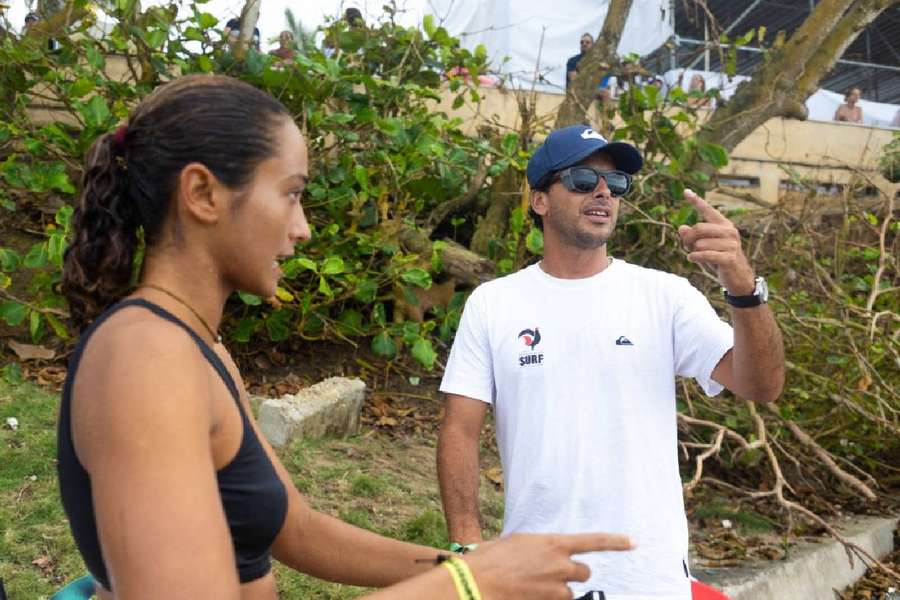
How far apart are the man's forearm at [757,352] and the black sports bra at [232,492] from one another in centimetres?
150

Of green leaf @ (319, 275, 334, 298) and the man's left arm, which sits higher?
the man's left arm

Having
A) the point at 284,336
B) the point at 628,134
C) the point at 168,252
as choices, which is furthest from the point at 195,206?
the point at 628,134

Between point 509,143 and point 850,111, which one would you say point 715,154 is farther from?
point 850,111

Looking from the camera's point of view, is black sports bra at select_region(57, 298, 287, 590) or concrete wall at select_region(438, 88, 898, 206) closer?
black sports bra at select_region(57, 298, 287, 590)

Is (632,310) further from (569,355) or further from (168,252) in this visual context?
(168,252)

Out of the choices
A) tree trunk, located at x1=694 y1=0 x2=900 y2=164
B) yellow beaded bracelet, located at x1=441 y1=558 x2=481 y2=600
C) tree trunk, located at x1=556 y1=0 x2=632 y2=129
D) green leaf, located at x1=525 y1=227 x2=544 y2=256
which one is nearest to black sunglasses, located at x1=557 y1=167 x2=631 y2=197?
yellow beaded bracelet, located at x1=441 y1=558 x2=481 y2=600

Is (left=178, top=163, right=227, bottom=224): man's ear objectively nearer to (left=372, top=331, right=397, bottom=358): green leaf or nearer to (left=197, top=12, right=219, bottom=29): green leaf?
(left=372, top=331, right=397, bottom=358): green leaf

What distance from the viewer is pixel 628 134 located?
653cm

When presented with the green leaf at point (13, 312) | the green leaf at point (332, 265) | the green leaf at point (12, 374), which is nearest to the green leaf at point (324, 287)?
the green leaf at point (332, 265)

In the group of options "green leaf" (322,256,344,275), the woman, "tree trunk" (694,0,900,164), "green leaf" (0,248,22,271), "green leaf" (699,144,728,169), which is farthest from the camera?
"tree trunk" (694,0,900,164)

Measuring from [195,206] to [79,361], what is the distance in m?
0.32

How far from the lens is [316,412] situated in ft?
16.9

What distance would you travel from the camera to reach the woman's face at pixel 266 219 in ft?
5.41

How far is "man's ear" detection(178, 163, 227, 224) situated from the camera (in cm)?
160
